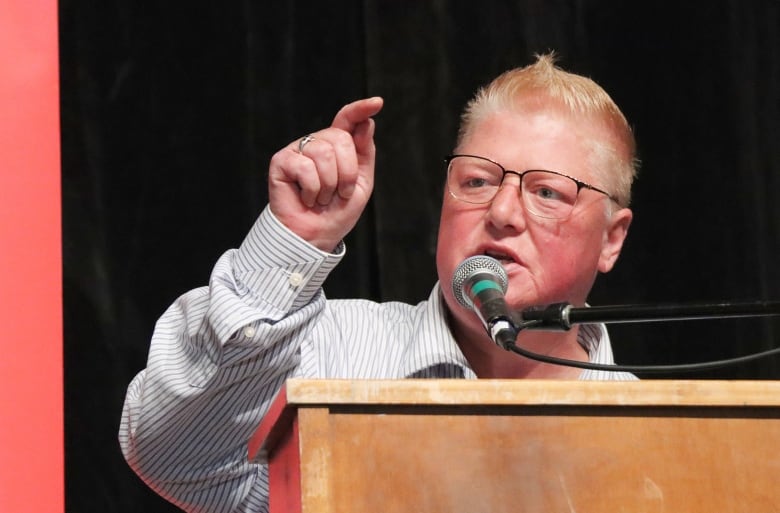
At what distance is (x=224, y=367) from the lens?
162 centimetres

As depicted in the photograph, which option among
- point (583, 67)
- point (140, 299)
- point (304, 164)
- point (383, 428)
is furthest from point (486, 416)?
point (583, 67)

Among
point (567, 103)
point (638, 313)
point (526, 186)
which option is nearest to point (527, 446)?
point (638, 313)

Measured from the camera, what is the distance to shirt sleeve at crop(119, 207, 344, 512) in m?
1.61

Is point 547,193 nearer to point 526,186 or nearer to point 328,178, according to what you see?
point 526,186

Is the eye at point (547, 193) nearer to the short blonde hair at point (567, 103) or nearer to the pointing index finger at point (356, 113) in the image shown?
the short blonde hair at point (567, 103)

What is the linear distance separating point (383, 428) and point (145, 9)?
1.28m

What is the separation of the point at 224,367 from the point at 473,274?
40cm

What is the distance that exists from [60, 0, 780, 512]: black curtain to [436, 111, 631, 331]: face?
0.34 meters

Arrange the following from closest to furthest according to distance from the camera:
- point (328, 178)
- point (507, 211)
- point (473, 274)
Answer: point (473, 274)
point (328, 178)
point (507, 211)

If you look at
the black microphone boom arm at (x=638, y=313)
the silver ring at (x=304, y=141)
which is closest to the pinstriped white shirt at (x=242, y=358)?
the silver ring at (x=304, y=141)

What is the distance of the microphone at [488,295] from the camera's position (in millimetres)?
1264

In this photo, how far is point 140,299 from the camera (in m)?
2.09

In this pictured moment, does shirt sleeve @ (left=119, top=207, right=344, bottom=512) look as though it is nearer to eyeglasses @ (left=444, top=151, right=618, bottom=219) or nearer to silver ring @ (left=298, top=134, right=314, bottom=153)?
silver ring @ (left=298, top=134, right=314, bottom=153)

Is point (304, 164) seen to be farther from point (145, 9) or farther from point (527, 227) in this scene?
point (145, 9)
